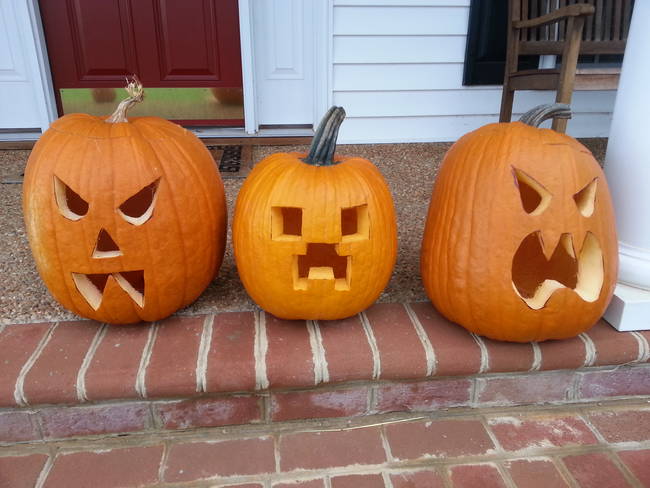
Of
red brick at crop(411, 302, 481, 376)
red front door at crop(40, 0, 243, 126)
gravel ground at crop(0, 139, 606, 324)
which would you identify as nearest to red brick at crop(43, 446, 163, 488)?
gravel ground at crop(0, 139, 606, 324)

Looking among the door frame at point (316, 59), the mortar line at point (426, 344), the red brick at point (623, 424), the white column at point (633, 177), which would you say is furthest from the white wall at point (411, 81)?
the red brick at point (623, 424)

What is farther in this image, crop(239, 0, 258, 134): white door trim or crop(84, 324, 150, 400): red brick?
crop(239, 0, 258, 134): white door trim

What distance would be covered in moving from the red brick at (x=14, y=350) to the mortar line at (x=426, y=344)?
0.98 metres

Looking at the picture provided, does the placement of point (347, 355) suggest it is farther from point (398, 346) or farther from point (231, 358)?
point (231, 358)

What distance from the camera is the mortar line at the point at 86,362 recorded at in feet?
3.75

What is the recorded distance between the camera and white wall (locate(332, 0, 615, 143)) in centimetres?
299

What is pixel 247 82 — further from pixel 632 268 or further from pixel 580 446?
pixel 580 446

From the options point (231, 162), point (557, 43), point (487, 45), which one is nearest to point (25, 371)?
point (231, 162)

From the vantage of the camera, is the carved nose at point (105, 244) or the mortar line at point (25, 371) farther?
the carved nose at point (105, 244)

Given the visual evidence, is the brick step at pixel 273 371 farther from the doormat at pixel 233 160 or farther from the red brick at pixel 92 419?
the doormat at pixel 233 160

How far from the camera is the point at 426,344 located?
1.28 meters

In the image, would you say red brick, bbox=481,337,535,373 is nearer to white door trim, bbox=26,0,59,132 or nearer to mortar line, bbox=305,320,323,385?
mortar line, bbox=305,320,323,385

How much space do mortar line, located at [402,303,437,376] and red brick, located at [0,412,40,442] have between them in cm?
97

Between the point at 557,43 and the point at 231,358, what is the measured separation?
2.32 metres
